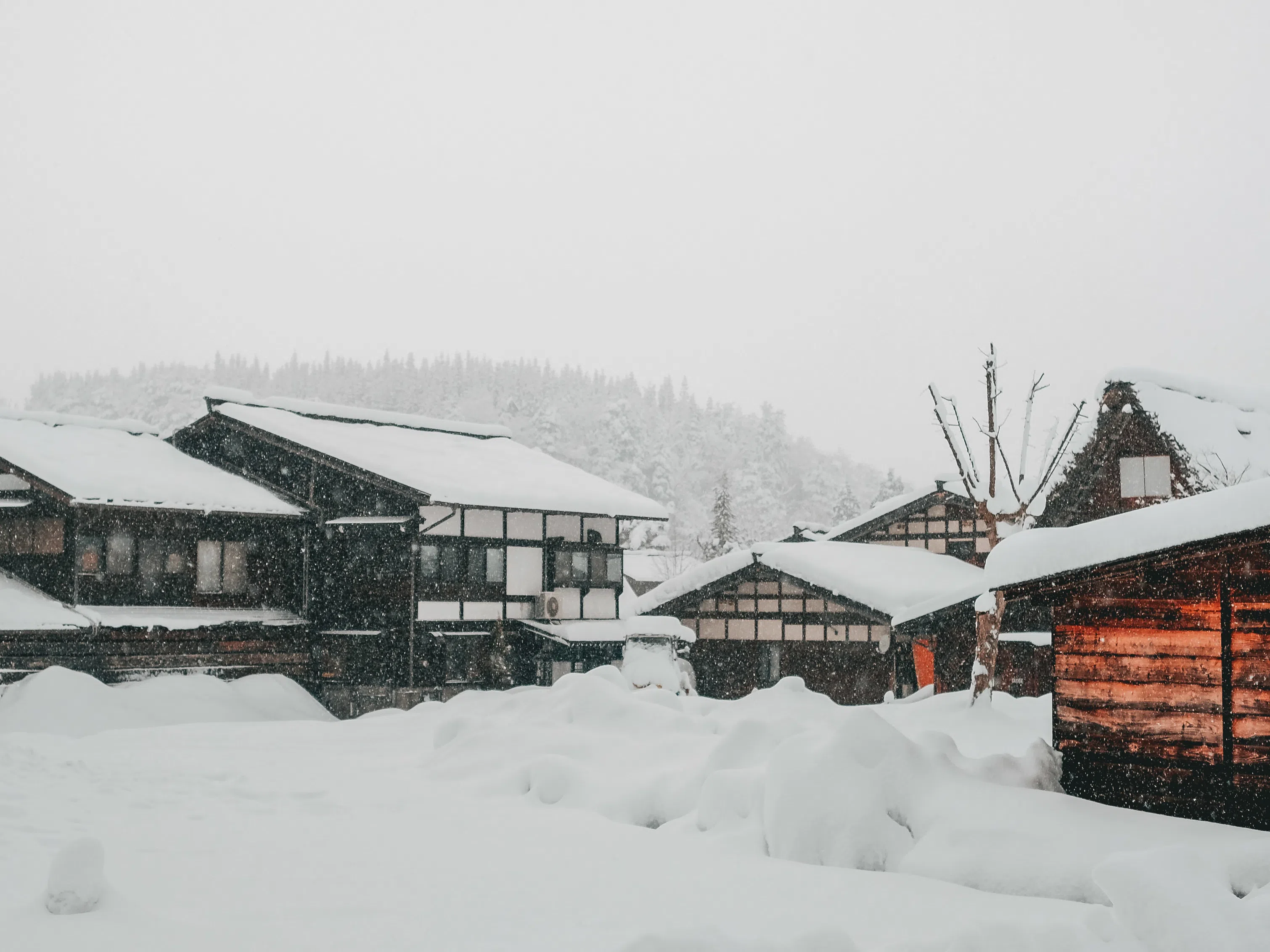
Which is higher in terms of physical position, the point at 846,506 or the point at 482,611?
the point at 846,506

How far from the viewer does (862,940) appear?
6.86 m

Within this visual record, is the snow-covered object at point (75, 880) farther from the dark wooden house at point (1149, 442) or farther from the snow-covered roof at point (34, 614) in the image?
the dark wooden house at point (1149, 442)

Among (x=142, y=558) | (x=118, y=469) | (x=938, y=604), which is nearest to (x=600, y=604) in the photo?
(x=938, y=604)

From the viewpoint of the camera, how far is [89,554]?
22922mm

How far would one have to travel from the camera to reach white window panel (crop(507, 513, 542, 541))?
26469mm

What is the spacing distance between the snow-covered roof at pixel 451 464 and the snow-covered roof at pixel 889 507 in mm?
6240

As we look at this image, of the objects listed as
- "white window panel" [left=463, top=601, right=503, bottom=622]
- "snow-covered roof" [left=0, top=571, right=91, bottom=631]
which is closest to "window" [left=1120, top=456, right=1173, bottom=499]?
"white window panel" [left=463, top=601, right=503, bottom=622]

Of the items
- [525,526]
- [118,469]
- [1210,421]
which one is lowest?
[525,526]

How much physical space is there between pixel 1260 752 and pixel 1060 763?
1.95 m

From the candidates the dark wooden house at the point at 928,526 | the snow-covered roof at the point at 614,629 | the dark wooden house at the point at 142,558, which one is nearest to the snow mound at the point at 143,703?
the dark wooden house at the point at 142,558

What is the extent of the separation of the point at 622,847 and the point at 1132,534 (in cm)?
502

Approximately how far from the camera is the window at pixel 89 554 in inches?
894

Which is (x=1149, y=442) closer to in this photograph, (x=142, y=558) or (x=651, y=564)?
(x=142, y=558)

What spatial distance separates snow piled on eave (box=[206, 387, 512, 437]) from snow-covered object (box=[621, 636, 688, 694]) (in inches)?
324
